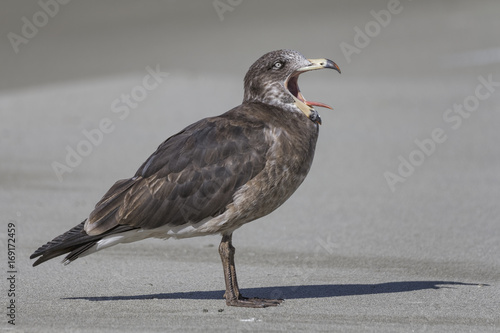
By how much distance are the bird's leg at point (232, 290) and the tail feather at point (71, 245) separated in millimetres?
751

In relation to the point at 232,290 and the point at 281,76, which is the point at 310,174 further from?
the point at 232,290

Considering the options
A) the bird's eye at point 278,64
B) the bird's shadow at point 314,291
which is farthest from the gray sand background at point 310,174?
the bird's eye at point 278,64

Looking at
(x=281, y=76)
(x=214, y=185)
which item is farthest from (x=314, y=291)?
(x=281, y=76)

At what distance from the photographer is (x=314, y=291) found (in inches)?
251

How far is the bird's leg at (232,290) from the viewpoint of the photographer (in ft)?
19.4

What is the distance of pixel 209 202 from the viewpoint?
591cm

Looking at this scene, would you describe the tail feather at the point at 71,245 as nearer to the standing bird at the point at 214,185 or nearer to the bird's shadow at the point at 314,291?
the standing bird at the point at 214,185

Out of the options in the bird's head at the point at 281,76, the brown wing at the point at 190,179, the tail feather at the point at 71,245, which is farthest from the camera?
the bird's head at the point at 281,76

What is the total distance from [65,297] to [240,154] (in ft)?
4.89

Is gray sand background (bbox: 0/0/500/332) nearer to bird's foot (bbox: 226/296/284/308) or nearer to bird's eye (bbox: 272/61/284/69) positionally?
bird's foot (bbox: 226/296/284/308)

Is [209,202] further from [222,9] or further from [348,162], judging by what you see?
[222,9]

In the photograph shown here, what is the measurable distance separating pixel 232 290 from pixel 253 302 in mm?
165

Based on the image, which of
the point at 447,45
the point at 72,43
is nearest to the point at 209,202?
the point at 447,45

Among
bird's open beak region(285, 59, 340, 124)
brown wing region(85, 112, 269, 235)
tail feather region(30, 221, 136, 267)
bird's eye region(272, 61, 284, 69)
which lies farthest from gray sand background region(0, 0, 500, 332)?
bird's eye region(272, 61, 284, 69)
